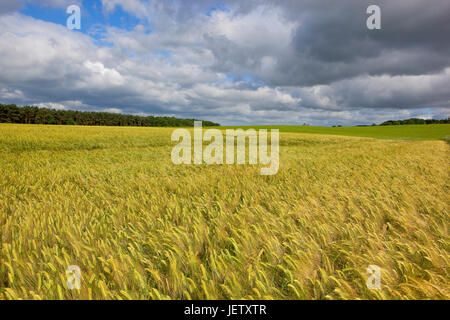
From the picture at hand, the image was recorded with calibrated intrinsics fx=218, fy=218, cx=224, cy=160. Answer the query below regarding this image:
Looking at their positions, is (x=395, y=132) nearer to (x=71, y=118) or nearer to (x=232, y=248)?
(x=232, y=248)

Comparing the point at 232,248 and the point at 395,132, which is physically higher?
the point at 395,132

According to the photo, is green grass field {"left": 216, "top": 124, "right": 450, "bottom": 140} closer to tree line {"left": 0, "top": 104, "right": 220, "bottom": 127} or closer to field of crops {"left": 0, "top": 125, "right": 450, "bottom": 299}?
field of crops {"left": 0, "top": 125, "right": 450, "bottom": 299}

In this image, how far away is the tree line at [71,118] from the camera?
82.6m

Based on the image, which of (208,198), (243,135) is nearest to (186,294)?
(208,198)

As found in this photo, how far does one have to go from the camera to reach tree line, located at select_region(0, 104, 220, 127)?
271 ft

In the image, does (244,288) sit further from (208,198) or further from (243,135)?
(243,135)

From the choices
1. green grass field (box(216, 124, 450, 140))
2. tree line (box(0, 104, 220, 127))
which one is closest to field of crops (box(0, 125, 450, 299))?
green grass field (box(216, 124, 450, 140))

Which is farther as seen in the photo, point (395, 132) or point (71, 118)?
point (71, 118)

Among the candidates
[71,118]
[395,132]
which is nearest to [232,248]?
[395,132]

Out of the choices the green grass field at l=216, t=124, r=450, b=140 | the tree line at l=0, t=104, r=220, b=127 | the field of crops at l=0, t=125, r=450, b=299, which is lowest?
the field of crops at l=0, t=125, r=450, b=299

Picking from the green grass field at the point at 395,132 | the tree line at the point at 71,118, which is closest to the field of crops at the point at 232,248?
the green grass field at the point at 395,132

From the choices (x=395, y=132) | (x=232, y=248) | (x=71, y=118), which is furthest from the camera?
(x=71, y=118)

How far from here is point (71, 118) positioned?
96062mm
